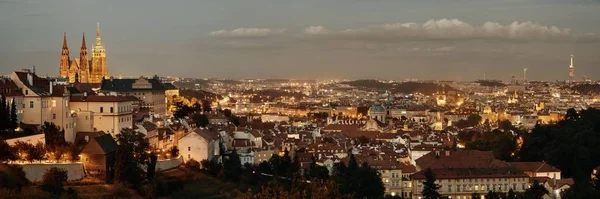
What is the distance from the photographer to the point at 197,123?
38.9m

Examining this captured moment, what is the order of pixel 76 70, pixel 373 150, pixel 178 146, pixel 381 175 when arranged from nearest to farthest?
1. pixel 178 146
2. pixel 381 175
3. pixel 373 150
4. pixel 76 70

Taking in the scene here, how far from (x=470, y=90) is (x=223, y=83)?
56.4 m

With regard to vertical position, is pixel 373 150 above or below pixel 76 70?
below

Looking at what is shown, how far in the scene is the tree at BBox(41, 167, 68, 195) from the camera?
21.7 metres

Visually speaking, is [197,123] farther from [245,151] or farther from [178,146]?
[178,146]

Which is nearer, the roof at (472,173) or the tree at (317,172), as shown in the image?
the tree at (317,172)

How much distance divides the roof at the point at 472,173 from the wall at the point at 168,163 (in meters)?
10.1

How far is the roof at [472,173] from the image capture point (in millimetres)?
34062

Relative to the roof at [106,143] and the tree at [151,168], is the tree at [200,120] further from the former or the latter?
the roof at [106,143]

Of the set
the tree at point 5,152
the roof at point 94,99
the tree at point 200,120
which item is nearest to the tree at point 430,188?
the roof at point 94,99

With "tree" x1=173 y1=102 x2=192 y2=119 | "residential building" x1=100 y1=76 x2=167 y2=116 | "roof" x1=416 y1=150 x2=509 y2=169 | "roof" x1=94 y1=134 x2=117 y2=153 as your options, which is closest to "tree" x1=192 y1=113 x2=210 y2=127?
"tree" x1=173 y1=102 x2=192 y2=119

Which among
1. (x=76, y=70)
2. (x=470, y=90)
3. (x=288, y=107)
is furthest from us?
(x=470, y=90)

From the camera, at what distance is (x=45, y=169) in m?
22.9

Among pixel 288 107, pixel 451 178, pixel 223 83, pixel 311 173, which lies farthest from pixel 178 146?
pixel 223 83
